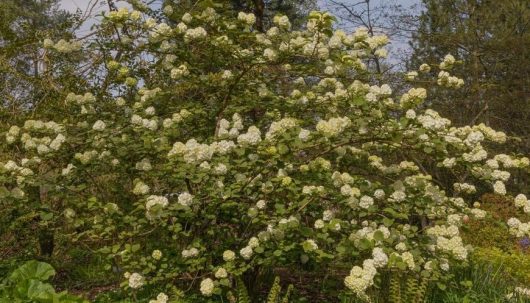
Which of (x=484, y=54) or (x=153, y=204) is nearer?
(x=153, y=204)

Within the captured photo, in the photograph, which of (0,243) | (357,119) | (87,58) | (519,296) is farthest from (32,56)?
(519,296)

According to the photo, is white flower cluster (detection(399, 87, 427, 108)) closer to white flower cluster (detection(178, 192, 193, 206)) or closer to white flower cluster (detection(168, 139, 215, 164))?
white flower cluster (detection(168, 139, 215, 164))

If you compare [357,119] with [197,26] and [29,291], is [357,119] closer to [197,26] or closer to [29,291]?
[197,26]

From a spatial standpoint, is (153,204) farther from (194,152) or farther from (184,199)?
(194,152)

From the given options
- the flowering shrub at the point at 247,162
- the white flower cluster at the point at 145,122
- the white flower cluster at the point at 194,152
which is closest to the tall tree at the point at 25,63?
the flowering shrub at the point at 247,162

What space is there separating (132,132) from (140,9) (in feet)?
3.25

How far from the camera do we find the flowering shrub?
144 inches

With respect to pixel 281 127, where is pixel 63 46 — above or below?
above

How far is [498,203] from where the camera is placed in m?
9.88

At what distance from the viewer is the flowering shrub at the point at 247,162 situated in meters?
3.67

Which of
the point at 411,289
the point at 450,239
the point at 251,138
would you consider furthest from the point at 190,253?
the point at 450,239

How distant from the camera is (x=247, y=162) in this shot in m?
3.75

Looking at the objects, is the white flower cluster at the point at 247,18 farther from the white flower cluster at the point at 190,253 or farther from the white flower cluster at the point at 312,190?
the white flower cluster at the point at 190,253

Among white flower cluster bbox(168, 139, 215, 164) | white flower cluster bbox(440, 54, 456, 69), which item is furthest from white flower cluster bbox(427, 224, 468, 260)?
white flower cluster bbox(168, 139, 215, 164)
